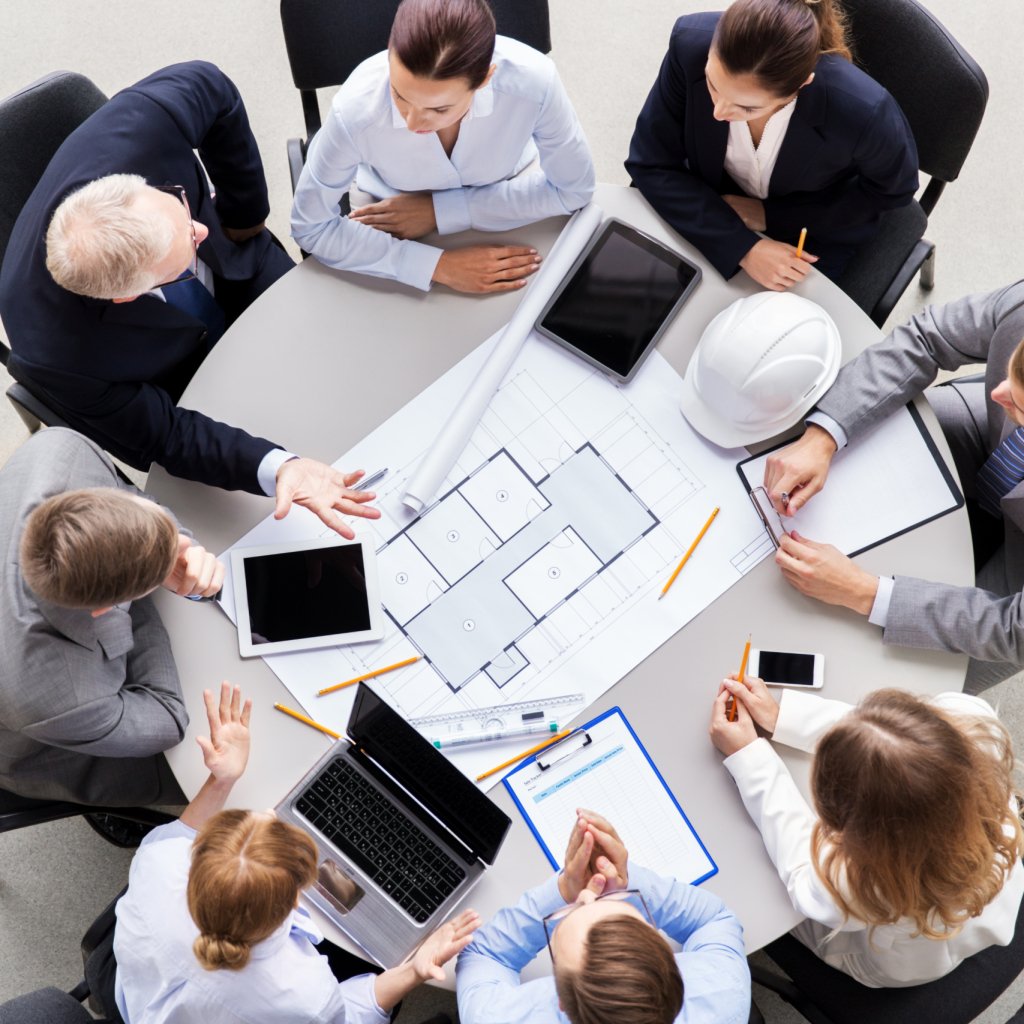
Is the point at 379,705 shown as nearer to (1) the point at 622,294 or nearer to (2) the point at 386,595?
(2) the point at 386,595

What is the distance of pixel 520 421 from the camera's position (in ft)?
6.46

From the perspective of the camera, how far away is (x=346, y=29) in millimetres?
2254

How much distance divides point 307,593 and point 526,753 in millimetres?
509

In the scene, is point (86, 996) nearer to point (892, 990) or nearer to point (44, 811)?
point (44, 811)

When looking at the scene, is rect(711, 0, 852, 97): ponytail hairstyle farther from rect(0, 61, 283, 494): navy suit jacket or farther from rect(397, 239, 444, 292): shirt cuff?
rect(0, 61, 283, 494): navy suit jacket

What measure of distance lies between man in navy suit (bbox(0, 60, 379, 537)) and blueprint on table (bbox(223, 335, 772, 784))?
13 centimetres

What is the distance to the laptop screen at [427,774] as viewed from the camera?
1695mm

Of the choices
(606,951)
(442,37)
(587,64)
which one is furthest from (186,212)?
(587,64)

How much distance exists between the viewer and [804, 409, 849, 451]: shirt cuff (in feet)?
6.19

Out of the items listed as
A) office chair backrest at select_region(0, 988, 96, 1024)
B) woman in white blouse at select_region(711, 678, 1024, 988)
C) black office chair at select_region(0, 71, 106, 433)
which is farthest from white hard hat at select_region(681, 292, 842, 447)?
office chair backrest at select_region(0, 988, 96, 1024)

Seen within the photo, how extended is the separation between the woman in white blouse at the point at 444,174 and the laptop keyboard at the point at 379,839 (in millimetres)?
1007

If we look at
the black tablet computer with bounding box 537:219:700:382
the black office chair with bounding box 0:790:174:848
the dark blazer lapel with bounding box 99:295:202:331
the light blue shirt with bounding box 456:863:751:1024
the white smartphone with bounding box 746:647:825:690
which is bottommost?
the black office chair with bounding box 0:790:174:848

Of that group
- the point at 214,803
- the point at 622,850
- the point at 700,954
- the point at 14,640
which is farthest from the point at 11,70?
the point at 700,954

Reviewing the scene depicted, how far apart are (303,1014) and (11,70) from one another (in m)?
3.08
